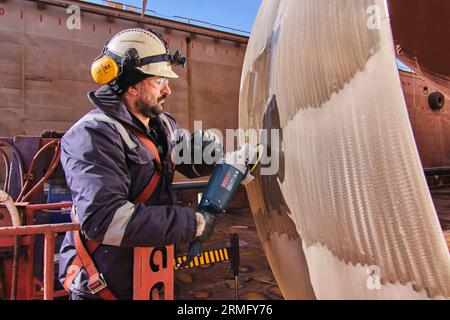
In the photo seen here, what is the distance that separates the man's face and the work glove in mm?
590

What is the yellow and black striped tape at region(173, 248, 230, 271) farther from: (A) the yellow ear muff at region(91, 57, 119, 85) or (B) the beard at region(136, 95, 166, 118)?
(A) the yellow ear muff at region(91, 57, 119, 85)

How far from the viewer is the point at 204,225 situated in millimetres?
1405

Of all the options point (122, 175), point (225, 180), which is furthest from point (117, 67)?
point (225, 180)

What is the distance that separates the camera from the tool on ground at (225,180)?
1488 mm

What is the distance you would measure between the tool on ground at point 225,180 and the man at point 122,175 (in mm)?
67

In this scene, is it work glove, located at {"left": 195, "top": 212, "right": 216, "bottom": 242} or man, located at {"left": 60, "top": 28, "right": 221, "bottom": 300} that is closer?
man, located at {"left": 60, "top": 28, "right": 221, "bottom": 300}

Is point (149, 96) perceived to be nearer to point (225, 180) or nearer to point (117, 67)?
point (117, 67)

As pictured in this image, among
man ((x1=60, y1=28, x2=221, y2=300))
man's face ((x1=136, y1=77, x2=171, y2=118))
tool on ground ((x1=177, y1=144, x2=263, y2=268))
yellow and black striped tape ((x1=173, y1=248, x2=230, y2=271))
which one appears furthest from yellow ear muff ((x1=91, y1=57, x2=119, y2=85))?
yellow and black striped tape ((x1=173, y1=248, x2=230, y2=271))

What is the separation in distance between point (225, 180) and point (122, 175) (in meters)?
0.48

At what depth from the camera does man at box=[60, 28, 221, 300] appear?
121 centimetres

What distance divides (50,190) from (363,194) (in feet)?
12.2

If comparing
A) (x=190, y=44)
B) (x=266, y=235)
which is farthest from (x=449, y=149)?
(x=266, y=235)
